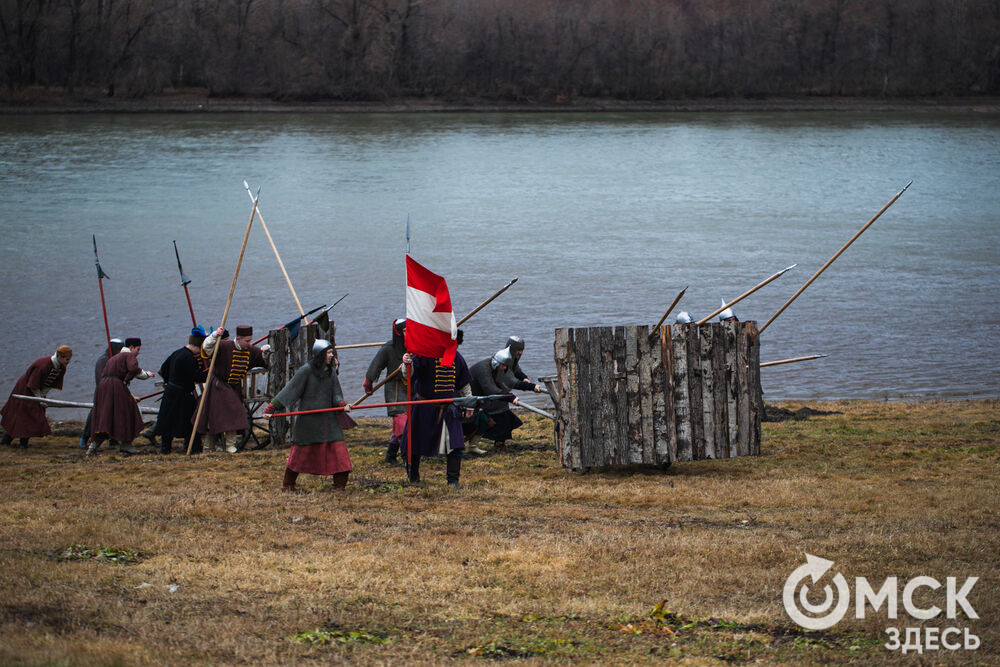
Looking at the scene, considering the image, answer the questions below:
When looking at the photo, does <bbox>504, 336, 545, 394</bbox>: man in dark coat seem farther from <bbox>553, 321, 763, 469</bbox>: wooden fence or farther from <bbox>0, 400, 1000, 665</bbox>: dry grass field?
<bbox>553, 321, 763, 469</bbox>: wooden fence

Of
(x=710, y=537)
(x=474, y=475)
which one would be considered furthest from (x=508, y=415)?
(x=710, y=537)

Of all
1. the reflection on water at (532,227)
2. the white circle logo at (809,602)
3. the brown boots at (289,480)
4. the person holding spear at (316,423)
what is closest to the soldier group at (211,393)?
the person holding spear at (316,423)

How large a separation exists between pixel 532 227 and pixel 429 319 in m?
27.4

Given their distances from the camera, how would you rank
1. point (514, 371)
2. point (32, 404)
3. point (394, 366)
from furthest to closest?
point (32, 404)
point (514, 371)
point (394, 366)

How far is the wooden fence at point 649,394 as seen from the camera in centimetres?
1144

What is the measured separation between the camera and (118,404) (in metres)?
13.3

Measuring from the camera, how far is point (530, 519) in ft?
30.8

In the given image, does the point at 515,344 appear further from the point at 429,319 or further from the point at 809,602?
the point at 809,602

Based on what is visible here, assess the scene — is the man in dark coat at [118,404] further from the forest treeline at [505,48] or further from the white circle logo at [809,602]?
the forest treeline at [505,48]

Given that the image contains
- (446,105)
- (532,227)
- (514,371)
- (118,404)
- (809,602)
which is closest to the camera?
(809,602)

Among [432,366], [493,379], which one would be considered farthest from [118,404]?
[432,366]

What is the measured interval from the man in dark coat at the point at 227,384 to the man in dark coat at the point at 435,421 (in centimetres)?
303

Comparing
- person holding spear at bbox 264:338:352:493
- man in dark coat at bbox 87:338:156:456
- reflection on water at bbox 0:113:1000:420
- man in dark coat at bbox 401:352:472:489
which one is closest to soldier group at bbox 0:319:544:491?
man in dark coat at bbox 87:338:156:456

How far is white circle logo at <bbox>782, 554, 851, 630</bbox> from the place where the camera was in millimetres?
6531
